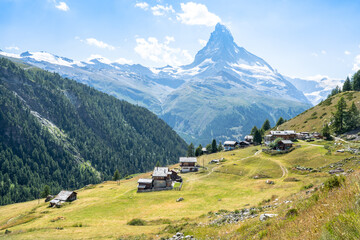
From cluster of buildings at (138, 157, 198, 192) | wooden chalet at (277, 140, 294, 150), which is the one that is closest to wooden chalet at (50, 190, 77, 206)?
cluster of buildings at (138, 157, 198, 192)

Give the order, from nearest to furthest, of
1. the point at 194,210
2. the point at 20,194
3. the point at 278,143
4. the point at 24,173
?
the point at 194,210
the point at 278,143
the point at 20,194
the point at 24,173

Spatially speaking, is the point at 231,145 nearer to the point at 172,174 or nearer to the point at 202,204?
the point at 172,174

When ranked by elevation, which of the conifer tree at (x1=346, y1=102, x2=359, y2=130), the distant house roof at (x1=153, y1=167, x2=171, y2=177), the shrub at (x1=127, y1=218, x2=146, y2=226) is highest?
the conifer tree at (x1=346, y1=102, x2=359, y2=130)

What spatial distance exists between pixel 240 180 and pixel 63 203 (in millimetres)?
72514

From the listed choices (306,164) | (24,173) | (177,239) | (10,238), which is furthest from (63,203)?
(24,173)

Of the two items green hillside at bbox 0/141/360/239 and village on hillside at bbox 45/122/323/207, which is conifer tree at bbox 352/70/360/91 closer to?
village on hillside at bbox 45/122/323/207

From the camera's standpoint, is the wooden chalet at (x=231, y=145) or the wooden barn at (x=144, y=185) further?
the wooden chalet at (x=231, y=145)

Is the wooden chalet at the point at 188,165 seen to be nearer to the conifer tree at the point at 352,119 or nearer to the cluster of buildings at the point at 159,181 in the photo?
the cluster of buildings at the point at 159,181

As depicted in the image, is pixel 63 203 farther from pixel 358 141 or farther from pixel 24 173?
pixel 24 173

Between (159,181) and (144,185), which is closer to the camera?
(144,185)

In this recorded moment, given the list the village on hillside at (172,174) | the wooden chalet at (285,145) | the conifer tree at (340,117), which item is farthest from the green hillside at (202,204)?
the conifer tree at (340,117)

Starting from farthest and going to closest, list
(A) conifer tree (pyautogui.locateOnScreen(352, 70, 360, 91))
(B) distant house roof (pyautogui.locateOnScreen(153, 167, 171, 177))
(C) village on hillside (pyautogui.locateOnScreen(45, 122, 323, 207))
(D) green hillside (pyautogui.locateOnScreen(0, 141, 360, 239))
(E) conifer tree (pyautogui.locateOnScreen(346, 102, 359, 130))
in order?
(A) conifer tree (pyautogui.locateOnScreen(352, 70, 360, 91)) < (E) conifer tree (pyautogui.locateOnScreen(346, 102, 359, 130)) < (B) distant house roof (pyautogui.locateOnScreen(153, 167, 171, 177)) < (C) village on hillside (pyautogui.locateOnScreen(45, 122, 323, 207)) < (D) green hillside (pyautogui.locateOnScreen(0, 141, 360, 239))

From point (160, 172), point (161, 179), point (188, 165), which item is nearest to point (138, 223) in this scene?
point (161, 179)

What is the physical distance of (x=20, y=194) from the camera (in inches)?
6624
